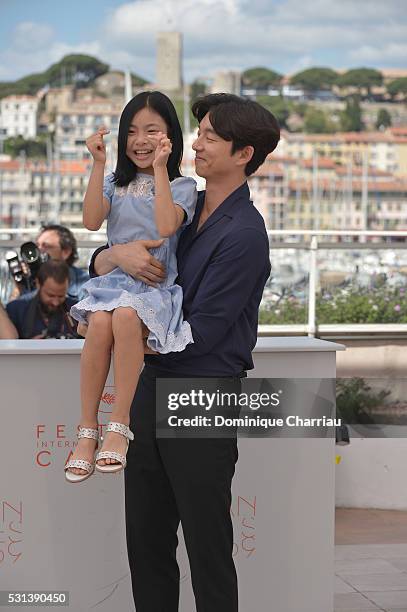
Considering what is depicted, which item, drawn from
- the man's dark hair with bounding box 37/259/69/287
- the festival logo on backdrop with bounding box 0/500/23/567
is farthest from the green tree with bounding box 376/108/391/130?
the festival logo on backdrop with bounding box 0/500/23/567

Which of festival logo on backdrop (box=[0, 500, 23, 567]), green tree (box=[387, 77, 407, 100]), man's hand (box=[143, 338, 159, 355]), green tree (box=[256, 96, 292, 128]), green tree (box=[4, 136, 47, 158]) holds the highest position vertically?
green tree (box=[387, 77, 407, 100])

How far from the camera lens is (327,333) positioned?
8.74 meters

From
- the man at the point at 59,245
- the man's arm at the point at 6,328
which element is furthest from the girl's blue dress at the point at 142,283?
the man at the point at 59,245

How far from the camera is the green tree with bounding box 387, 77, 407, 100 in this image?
131 meters

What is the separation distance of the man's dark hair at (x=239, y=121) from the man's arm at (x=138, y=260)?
300mm

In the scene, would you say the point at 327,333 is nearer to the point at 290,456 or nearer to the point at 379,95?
the point at 290,456

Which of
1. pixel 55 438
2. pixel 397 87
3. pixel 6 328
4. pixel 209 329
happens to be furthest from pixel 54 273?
pixel 397 87

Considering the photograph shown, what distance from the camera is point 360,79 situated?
438ft

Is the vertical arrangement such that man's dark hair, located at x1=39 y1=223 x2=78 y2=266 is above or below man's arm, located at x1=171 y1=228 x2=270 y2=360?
below

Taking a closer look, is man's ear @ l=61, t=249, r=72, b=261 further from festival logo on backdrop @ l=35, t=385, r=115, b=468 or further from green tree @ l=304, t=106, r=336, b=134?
green tree @ l=304, t=106, r=336, b=134

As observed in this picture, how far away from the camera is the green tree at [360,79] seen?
13250cm

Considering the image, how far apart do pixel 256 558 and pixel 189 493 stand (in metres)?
0.79

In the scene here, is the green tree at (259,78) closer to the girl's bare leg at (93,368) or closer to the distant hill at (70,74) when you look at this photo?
the distant hill at (70,74)

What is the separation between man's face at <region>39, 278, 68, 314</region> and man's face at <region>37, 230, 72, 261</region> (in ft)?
3.17
